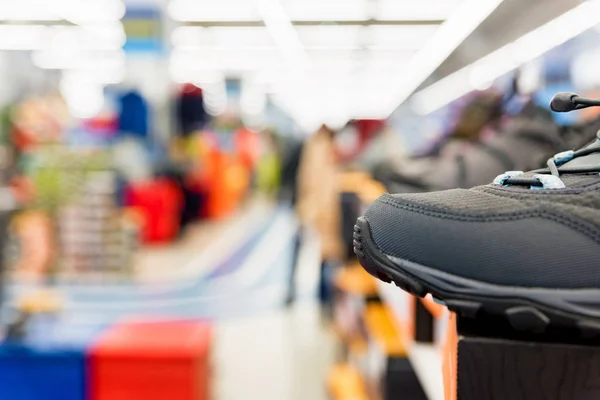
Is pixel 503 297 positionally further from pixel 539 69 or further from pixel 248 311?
pixel 248 311

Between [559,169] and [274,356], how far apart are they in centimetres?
325

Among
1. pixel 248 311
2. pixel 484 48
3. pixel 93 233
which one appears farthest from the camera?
pixel 93 233

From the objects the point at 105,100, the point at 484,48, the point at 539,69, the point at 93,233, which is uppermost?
the point at 105,100

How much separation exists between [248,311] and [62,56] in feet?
23.8

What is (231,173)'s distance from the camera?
11.6 meters

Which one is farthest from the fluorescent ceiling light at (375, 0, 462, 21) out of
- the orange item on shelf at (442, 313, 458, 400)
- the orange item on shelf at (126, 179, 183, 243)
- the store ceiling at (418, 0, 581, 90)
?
the orange item on shelf at (442, 313, 458, 400)

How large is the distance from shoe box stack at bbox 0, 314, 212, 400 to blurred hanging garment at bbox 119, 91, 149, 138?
594cm

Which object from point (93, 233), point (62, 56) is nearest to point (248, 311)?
point (93, 233)

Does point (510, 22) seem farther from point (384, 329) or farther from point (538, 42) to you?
point (384, 329)

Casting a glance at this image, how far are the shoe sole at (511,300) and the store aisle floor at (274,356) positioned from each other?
2594 millimetres

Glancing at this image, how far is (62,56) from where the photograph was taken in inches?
401

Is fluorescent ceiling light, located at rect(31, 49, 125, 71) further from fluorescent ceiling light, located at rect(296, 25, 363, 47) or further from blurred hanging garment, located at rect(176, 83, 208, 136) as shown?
fluorescent ceiling light, located at rect(296, 25, 363, 47)

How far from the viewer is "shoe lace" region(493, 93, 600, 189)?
63 centimetres

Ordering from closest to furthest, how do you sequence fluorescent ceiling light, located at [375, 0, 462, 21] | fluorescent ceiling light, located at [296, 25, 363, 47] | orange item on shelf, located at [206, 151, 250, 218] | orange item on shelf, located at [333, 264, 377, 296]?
orange item on shelf, located at [333, 264, 377, 296], fluorescent ceiling light, located at [375, 0, 462, 21], fluorescent ceiling light, located at [296, 25, 363, 47], orange item on shelf, located at [206, 151, 250, 218]
